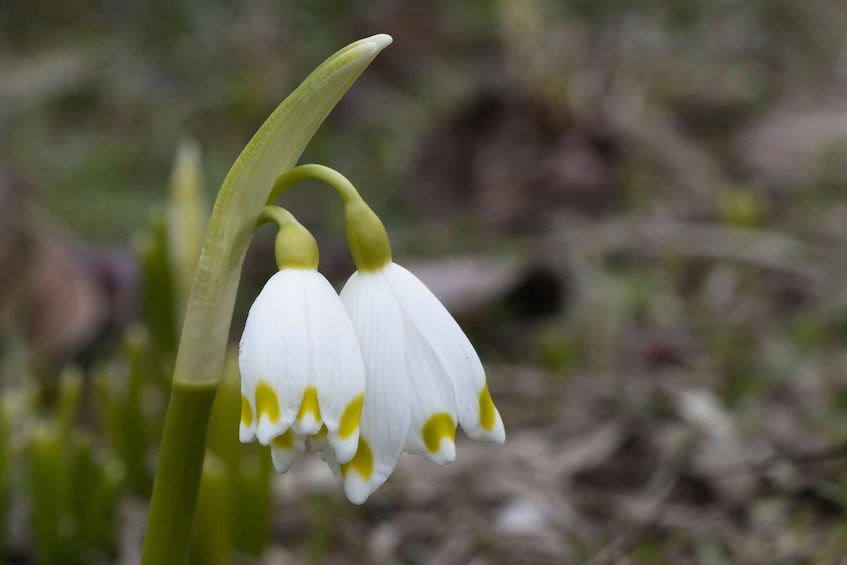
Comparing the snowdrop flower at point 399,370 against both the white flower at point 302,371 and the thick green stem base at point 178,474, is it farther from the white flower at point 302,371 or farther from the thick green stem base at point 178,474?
the thick green stem base at point 178,474

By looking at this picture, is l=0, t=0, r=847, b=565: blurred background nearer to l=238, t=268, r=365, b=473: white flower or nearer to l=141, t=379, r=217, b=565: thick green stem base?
l=141, t=379, r=217, b=565: thick green stem base

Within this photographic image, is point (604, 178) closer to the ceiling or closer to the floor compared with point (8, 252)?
closer to the floor

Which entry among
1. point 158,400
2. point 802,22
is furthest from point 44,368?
point 802,22

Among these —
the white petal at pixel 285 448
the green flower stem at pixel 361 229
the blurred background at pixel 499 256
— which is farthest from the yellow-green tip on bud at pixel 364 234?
the blurred background at pixel 499 256

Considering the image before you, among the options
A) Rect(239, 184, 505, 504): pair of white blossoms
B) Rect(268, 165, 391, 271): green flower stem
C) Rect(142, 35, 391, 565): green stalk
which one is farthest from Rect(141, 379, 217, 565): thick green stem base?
Rect(268, 165, 391, 271): green flower stem

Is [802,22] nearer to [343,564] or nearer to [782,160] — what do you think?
[782,160]

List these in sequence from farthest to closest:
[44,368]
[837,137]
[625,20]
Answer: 1. [625,20]
2. [837,137]
3. [44,368]
